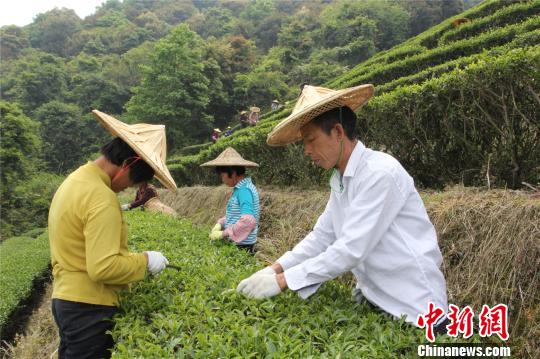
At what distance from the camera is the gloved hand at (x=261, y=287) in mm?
2154

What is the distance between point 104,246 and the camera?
2.27 metres

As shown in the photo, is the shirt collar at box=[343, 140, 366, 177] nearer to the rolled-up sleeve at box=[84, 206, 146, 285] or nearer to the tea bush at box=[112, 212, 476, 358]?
the tea bush at box=[112, 212, 476, 358]

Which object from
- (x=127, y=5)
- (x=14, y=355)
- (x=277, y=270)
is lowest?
(x=14, y=355)

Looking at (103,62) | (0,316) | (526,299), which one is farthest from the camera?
(103,62)

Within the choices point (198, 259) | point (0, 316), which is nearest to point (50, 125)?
point (0, 316)

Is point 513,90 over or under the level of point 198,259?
over

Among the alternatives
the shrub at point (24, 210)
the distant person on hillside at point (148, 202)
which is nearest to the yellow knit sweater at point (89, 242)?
the distant person on hillside at point (148, 202)

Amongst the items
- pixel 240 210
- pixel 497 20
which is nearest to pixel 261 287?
pixel 240 210

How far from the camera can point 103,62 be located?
5497 cm

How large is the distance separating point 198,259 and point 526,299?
2.63 meters

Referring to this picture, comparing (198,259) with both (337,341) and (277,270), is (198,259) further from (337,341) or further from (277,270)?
(337,341)

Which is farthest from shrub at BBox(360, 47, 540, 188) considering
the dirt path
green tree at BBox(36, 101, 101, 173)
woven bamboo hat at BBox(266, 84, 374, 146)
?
green tree at BBox(36, 101, 101, 173)

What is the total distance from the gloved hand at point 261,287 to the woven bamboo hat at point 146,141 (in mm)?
916

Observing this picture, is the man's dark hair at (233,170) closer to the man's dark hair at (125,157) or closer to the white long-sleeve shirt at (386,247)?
the man's dark hair at (125,157)
